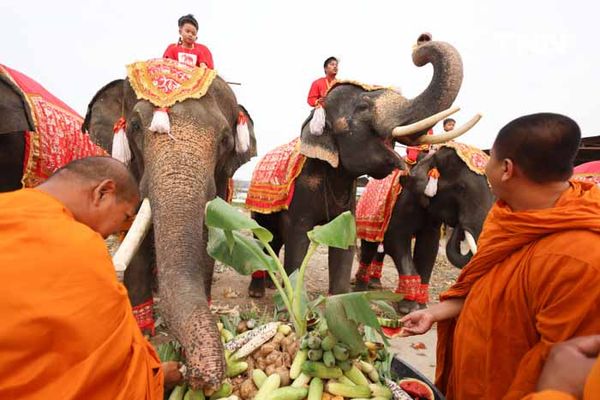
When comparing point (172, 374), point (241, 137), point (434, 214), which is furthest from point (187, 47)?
point (172, 374)

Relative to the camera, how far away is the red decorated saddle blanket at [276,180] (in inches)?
159

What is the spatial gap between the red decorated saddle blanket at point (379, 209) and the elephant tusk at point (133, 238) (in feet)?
9.73

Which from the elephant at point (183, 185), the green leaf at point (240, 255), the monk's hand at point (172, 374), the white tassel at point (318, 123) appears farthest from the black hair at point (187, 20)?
the monk's hand at point (172, 374)

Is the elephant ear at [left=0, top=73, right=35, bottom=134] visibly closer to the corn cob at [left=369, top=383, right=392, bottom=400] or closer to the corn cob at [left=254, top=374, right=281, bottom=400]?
the corn cob at [left=254, top=374, right=281, bottom=400]

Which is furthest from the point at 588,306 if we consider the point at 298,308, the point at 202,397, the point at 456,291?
the point at 202,397

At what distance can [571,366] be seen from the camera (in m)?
0.85

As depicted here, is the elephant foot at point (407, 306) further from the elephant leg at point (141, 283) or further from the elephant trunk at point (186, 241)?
the elephant leg at point (141, 283)

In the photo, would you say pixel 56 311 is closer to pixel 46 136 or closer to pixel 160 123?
pixel 160 123

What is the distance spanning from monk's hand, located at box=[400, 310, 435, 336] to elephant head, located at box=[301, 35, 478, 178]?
1.92m

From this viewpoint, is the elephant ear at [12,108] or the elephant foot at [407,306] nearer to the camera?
the elephant ear at [12,108]

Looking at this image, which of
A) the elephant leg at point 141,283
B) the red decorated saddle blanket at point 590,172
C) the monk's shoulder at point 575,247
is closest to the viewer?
the monk's shoulder at point 575,247

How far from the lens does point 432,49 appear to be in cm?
352

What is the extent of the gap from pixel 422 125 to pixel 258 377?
2.40 metres

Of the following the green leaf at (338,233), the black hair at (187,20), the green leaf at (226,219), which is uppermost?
the black hair at (187,20)
